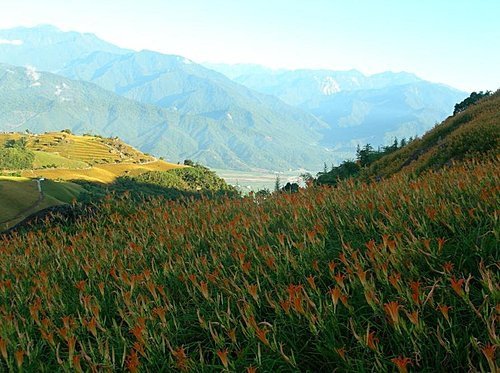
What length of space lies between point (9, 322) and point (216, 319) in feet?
6.46

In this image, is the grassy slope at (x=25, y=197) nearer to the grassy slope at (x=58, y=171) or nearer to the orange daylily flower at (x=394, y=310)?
the grassy slope at (x=58, y=171)

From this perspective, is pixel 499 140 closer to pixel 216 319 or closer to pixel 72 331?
pixel 216 319

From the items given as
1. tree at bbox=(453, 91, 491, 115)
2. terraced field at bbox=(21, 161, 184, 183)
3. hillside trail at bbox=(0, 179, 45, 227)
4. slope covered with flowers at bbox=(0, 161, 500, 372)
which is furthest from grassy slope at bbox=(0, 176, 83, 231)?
slope covered with flowers at bbox=(0, 161, 500, 372)

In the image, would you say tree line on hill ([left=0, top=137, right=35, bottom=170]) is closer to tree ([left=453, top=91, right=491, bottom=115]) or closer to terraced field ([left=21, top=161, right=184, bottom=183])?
terraced field ([left=21, top=161, right=184, bottom=183])

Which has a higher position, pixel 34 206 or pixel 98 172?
pixel 98 172

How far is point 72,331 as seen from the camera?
3863 mm

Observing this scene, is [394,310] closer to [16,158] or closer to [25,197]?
[25,197]

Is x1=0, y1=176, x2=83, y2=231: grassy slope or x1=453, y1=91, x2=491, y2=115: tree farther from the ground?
x1=453, y1=91, x2=491, y2=115: tree

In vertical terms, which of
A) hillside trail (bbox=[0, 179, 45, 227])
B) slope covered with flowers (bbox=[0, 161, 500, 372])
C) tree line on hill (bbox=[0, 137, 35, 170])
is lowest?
hillside trail (bbox=[0, 179, 45, 227])

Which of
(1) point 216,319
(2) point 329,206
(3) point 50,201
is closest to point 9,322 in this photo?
(1) point 216,319

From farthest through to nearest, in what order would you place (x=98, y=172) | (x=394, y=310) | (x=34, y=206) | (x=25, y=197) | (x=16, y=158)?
(x=98, y=172)
(x=16, y=158)
(x=25, y=197)
(x=34, y=206)
(x=394, y=310)

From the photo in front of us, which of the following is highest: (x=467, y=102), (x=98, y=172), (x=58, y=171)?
(x=467, y=102)

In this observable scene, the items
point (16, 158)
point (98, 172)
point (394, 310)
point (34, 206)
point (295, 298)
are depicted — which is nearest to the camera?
point (394, 310)

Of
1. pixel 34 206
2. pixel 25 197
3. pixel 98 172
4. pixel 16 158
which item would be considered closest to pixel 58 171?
pixel 98 172
